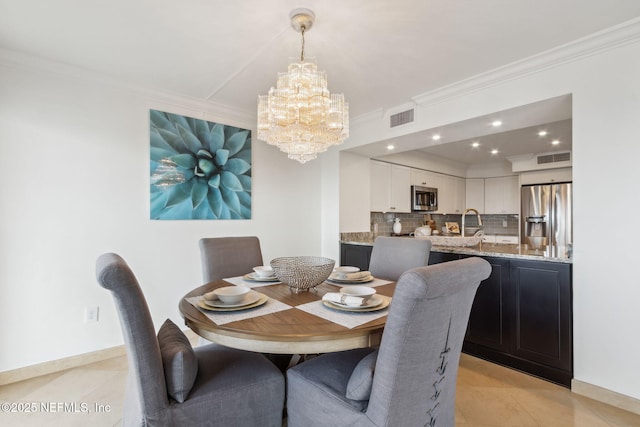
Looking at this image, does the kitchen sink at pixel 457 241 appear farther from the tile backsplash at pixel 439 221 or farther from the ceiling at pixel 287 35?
the tile backsplash at pixel 439 221

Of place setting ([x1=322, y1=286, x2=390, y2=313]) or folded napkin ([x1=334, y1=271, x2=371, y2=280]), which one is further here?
folded napkin ([x1=334, y1=271, x2=371, y2=280])

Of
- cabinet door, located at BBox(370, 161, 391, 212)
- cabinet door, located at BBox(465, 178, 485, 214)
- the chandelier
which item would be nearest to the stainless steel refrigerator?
cabinet door, located at BBox(465, 178, 485, 214)

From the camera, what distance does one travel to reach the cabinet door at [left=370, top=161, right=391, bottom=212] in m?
4.46

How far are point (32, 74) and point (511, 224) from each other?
7.24m

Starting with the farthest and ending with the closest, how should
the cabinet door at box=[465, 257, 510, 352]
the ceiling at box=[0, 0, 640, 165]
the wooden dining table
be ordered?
the cabinet door at box=[465, 257, 510, 352] → the ceiling at box=[0, 0, 640, 165] → the wooden dining table

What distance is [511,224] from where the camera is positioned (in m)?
6.12

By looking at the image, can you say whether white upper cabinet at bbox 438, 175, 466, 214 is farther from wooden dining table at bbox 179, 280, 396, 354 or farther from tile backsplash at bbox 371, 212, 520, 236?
wooden dining table at bbox 179, 280, 396, 354

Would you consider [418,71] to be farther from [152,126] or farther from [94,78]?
[94,78]

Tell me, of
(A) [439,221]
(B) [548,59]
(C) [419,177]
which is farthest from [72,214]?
(A) [439,221]

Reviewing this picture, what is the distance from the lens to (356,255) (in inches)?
147

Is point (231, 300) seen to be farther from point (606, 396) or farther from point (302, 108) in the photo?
point (606, 396)

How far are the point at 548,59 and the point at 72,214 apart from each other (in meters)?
3.90

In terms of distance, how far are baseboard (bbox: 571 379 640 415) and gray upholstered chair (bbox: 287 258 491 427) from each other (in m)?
1.52

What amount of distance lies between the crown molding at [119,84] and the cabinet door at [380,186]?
1.89m
